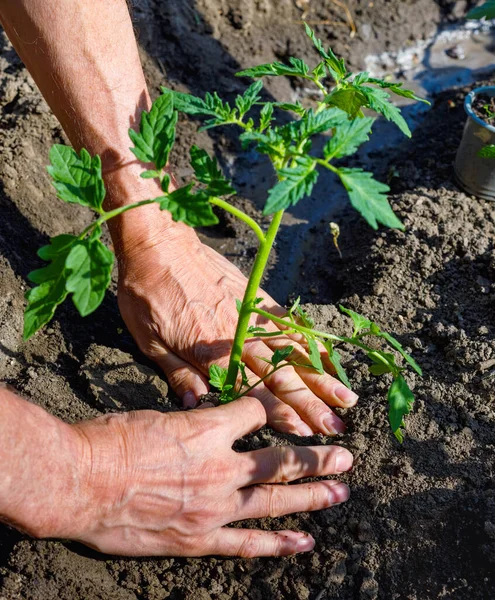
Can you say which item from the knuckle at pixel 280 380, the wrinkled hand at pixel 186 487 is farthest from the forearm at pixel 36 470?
the knuckle at pixel 280 380

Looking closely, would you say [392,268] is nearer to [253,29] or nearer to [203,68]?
[203,68]

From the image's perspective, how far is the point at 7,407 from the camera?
1710mm

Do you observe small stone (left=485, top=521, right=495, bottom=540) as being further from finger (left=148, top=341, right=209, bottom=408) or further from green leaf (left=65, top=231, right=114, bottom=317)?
green leaf (left=65, top=231, right=114, bottom=317)

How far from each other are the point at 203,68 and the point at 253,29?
1.91ft

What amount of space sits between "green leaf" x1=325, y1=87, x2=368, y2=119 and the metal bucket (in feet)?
5.03

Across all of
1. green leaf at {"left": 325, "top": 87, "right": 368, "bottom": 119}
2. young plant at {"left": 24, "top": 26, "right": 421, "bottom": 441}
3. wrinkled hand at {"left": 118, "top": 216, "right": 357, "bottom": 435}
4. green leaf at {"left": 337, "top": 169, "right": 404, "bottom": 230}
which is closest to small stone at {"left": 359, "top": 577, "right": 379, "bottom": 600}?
young plant at {"left": 24, "top": 26, "right": 421, "bottom": 441}

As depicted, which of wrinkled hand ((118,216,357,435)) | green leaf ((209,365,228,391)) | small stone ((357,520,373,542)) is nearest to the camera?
small stone ((357,520,373,542))

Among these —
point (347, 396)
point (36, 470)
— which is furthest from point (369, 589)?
point (36, 470)

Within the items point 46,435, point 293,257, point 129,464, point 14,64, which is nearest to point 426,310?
point 293,257

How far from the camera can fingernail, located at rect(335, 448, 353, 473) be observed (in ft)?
6.99

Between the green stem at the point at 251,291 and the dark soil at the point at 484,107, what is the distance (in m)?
1.80

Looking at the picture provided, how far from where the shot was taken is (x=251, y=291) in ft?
6.42

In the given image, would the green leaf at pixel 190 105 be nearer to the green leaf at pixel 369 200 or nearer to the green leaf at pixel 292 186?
the green leaf at pixel 292 186

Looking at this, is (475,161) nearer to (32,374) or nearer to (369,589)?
(369,589)
